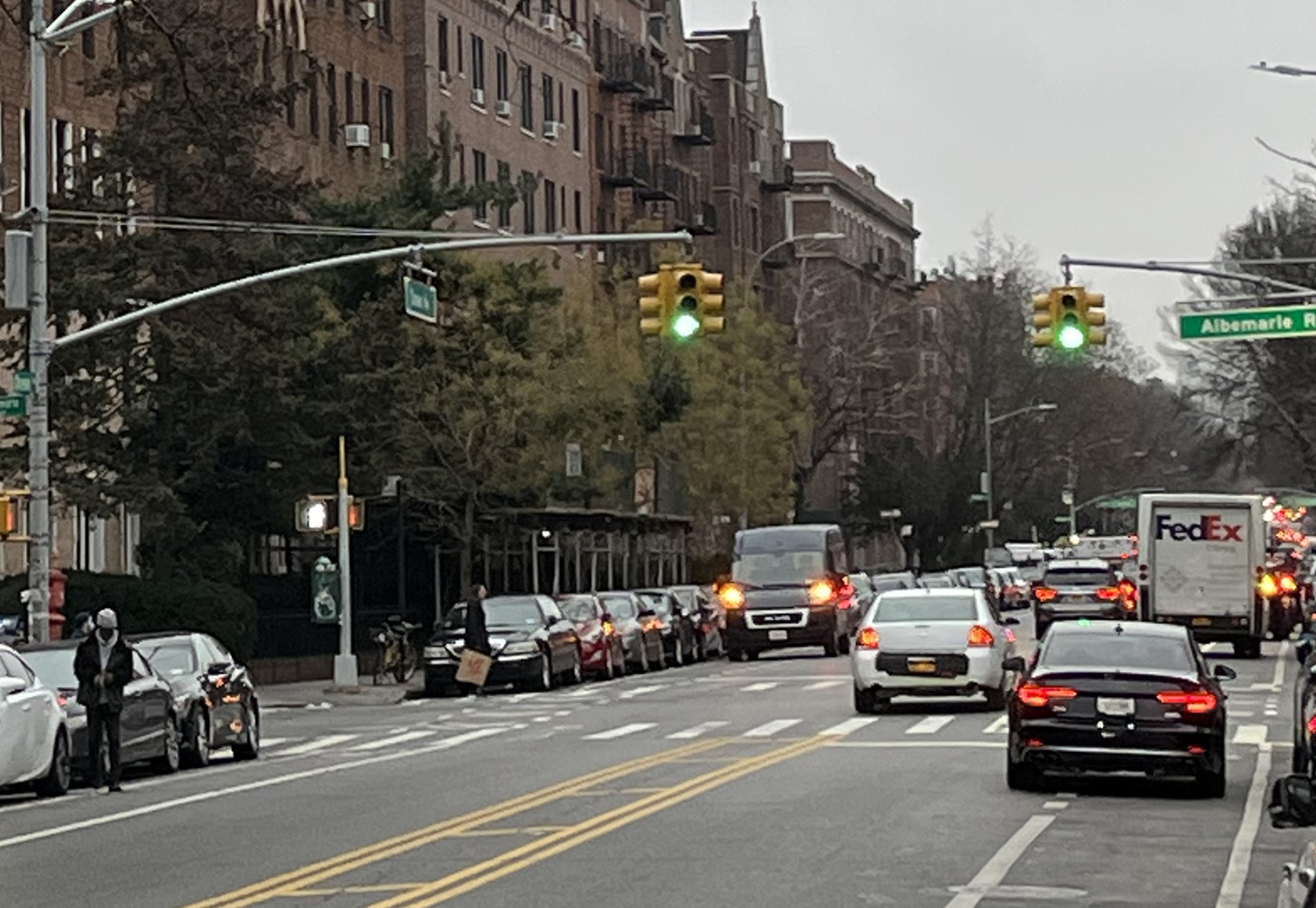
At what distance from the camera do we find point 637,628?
189 feet

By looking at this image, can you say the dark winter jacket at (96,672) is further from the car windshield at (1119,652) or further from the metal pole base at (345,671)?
the metal pole base at (345,671)

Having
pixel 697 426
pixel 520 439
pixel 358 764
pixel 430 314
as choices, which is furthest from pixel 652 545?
pixel 358 764

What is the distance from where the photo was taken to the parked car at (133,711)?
28.6m

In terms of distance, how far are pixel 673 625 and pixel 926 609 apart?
25.3 meters

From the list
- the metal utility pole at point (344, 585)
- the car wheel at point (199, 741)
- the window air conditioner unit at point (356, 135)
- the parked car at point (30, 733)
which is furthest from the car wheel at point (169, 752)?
the window air conditioner unit at point (356, 135)

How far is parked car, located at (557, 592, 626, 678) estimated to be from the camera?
53406mm

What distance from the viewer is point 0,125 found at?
53.6 metres

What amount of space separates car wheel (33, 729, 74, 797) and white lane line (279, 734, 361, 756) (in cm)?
570

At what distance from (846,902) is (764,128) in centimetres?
10406

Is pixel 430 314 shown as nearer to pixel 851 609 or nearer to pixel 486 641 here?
pixel 486 641

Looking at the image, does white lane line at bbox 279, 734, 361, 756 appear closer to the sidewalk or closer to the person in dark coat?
the sidewalk

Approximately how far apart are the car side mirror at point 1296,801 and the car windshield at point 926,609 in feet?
85.5

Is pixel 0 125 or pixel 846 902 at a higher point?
pixel 0 125

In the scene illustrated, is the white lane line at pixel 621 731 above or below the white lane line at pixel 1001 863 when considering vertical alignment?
above
